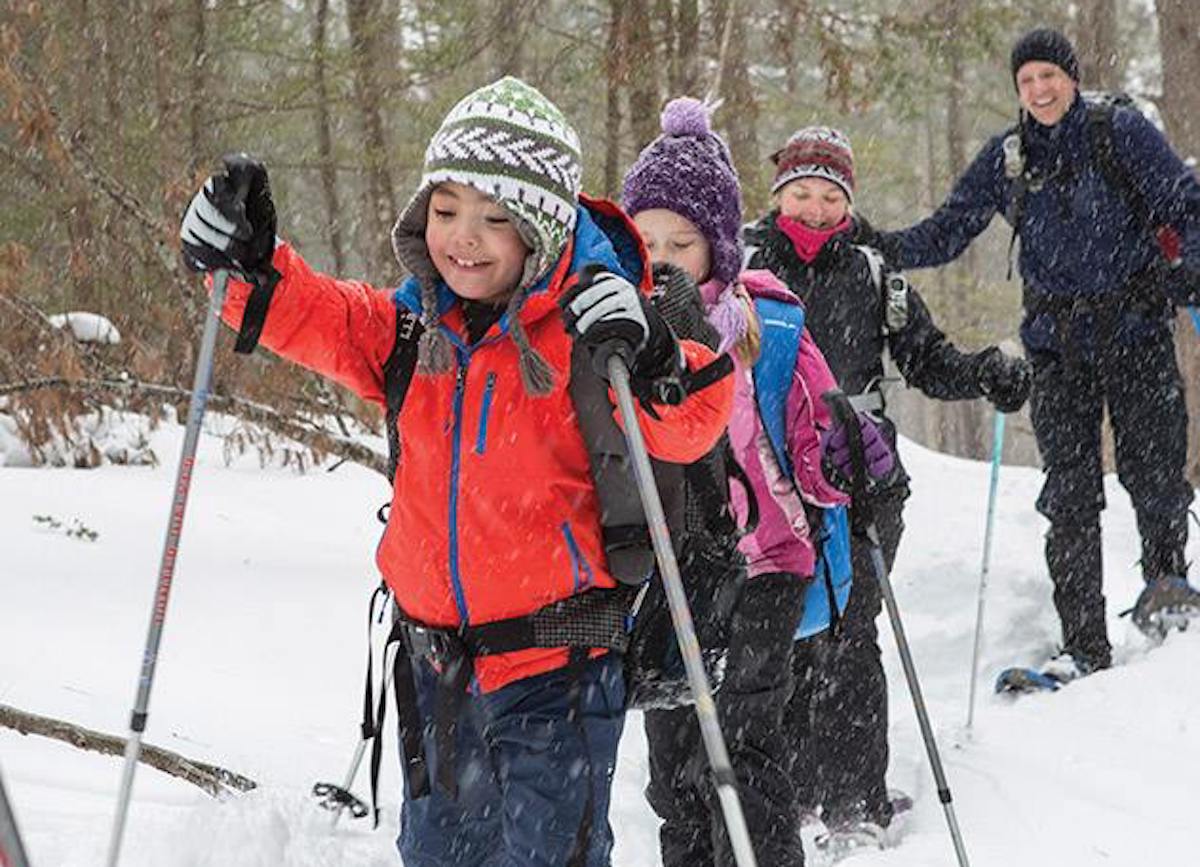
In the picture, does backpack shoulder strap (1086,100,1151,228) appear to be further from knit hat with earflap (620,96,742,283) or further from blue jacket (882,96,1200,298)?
knit hat with earflap (620,96,742,283)

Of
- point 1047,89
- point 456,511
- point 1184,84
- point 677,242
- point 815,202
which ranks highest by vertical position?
point 1184,84

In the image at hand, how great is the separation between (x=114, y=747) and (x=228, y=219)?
2241 mm

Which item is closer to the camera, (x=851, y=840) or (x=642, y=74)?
(x=851, y=840)

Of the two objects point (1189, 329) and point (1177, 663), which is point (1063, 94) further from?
point (1189, 329)

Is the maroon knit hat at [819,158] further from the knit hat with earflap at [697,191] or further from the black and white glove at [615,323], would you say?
the black and white glove at [615,323]

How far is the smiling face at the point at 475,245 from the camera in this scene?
3057mm

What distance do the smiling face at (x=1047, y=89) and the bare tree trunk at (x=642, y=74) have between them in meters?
5.06

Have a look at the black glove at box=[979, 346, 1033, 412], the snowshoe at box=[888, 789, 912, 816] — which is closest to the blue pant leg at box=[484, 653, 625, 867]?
the snowshoe at box=[888, 789, 912, 816]

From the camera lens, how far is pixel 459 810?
309 cm

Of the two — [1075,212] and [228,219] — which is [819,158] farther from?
[228,219]

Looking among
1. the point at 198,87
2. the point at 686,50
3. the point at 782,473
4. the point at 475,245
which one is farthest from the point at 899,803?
the point at 198,87

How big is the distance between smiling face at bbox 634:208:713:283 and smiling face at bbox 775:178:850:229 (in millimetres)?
1435

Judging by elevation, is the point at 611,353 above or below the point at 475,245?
below

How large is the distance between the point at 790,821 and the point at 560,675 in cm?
107
